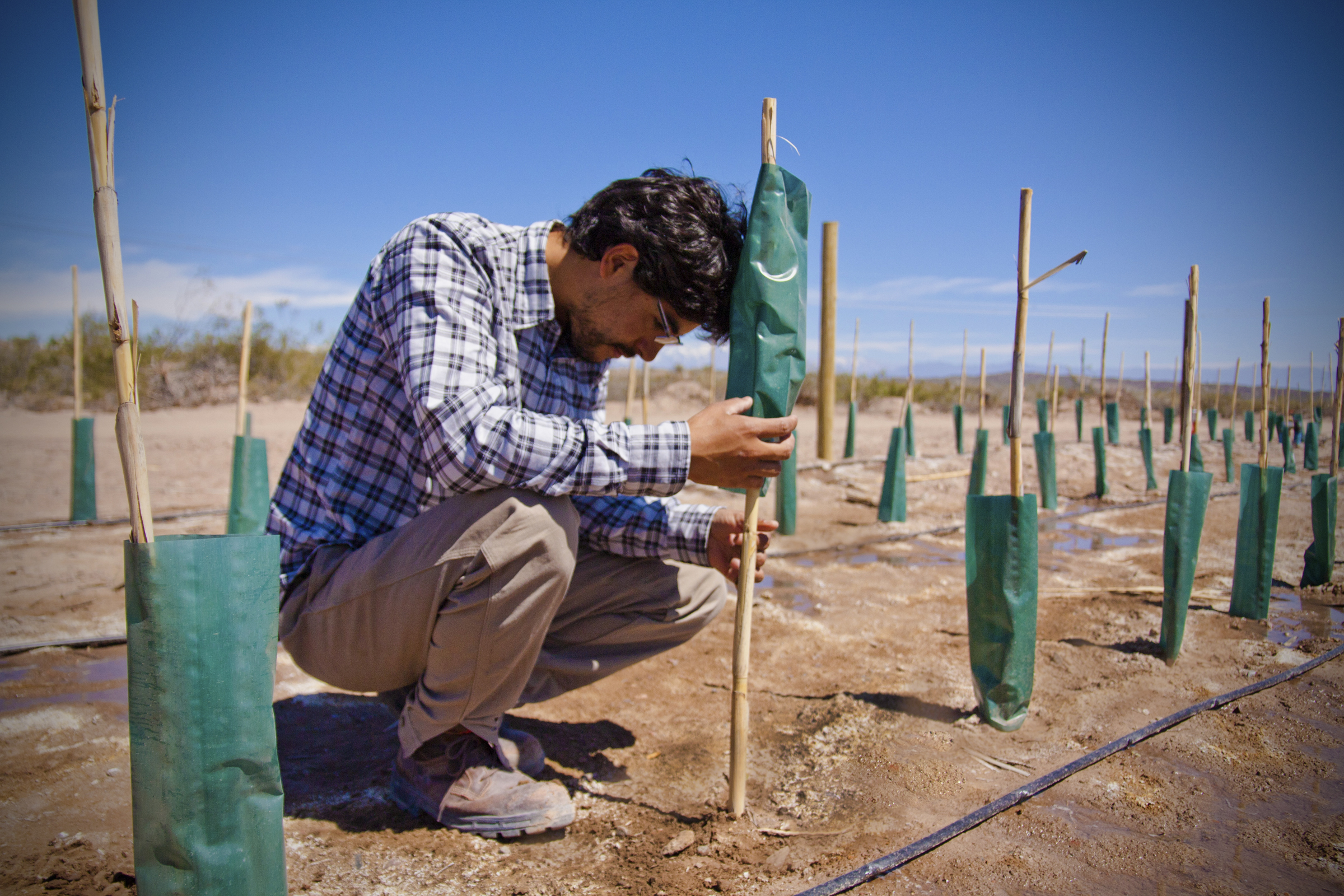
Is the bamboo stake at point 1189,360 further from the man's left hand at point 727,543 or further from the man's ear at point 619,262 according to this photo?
the man's ear at point 619,262

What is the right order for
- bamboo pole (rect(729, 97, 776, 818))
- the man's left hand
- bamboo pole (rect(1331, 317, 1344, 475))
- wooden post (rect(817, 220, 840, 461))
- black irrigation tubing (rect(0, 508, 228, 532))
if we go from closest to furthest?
1. bamboo pole (rect(729, 97, 776, 818))
2. the man's left hand
3. bamboo pole (rect(1331, 317, 1344, 475))
4. black irrigation tubing (rect(0, 508, 228, 532))
5. wooden post (rect(817, 220, 840, 461))

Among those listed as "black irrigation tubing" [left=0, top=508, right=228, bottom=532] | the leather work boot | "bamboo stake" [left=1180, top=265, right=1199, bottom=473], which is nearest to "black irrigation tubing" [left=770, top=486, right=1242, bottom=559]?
"bamboo stake" [left=1180, top=265, right=1199, bottom=473]

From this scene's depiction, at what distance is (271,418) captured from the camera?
477 inches

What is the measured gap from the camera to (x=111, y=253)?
3.15 ft

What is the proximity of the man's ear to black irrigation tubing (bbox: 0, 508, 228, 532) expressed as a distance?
4584 millimetres

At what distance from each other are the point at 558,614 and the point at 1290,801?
Result: 1693mm

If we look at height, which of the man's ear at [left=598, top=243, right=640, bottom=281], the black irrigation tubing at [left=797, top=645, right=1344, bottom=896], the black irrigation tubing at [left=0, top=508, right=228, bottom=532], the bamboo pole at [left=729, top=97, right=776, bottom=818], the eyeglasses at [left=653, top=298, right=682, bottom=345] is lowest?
the black irrigation tubing at [left=0, top=508, right=228, bottom=532]

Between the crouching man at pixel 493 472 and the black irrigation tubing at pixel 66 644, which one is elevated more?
the crouching man at pixel 493 472

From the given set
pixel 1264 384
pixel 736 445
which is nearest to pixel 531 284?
pixel 736 445

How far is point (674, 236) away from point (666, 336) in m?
0.23

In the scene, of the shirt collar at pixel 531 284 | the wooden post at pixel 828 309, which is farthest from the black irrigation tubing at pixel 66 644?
the wooden post at pixel 828 309

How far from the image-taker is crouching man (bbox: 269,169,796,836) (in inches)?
55.8

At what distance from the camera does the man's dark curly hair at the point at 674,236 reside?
1572 mm

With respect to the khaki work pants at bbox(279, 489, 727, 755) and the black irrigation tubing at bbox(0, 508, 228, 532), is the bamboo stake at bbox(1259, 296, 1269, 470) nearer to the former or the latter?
the khaki work pants at bbox(279, 489, 727, 755)
